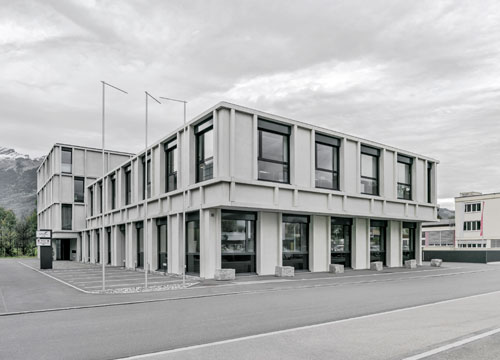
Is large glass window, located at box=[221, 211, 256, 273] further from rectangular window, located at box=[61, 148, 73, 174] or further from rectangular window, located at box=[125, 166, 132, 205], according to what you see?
rectangular window, located at box=[61, 148, 73, 174]

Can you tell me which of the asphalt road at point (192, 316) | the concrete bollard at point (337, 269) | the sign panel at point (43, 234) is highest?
the sign panel at point (43, 234)

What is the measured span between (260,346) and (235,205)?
12.3 meters

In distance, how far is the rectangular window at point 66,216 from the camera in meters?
48.1

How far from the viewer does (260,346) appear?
7254 millimetres

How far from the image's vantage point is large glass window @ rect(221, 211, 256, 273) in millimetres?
20844

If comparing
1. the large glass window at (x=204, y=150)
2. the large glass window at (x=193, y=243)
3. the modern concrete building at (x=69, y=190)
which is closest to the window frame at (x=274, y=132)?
the large glass window at (x=204, y=150)

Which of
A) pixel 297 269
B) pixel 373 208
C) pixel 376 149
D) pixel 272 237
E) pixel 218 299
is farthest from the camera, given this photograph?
pixel 376 149

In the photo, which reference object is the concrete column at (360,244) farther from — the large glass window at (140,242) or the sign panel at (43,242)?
the sign panel at (43,242)

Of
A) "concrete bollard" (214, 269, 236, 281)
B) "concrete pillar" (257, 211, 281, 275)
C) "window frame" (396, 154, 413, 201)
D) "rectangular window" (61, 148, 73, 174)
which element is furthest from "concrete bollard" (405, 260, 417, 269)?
"rectangular window" (61, 148, 73, 174)

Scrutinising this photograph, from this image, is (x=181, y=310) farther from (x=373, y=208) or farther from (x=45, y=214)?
(x=45, y=214)

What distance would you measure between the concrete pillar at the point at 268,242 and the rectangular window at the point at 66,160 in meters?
34.0

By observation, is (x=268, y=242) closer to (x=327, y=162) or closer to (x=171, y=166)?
(x=327, y=162)

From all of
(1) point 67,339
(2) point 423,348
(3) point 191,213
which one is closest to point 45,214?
(3) point 191,213

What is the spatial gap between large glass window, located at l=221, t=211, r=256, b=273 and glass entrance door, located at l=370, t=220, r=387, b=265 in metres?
10.3
